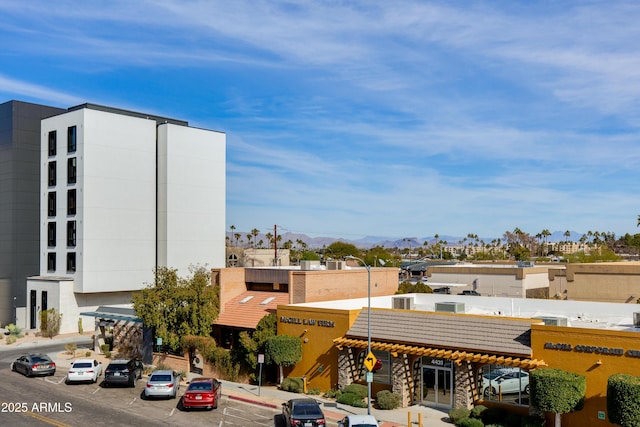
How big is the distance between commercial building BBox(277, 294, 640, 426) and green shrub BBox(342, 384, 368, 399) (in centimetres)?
111

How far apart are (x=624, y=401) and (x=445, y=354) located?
8923 mm

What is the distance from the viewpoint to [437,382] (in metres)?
31.2

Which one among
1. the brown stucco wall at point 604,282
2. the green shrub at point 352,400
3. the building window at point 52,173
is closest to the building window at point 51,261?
the building window at point 52,173

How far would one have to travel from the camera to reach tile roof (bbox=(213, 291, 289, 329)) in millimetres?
42000

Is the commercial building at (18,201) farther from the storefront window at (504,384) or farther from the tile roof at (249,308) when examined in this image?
the storefront window at (504,384)

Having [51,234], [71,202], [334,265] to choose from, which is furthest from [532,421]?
[51,234]

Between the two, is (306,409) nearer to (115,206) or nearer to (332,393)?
(332,393)

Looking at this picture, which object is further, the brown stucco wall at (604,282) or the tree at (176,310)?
the brown stucco wall at (604,282)

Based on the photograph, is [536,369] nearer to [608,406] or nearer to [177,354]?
[608,406]

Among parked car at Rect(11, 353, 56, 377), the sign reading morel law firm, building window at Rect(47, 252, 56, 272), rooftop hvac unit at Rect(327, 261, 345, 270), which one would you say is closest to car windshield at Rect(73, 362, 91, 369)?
parked car at Rect(11, 353, 56, 377)

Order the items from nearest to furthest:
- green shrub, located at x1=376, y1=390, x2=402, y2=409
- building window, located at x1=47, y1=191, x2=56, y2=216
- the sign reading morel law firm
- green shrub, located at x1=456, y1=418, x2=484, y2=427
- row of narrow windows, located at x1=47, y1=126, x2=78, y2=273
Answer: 1. green shrub, located at x1=456, y1=418, x2=484, y2=427
2. green shrub, located at x1=376, y1=390, x2=402, y2=409
3. the sign reading morel law firm
4. row of narrow windows, located at x1=47, y1=126, x2=78, y2=273
5. building window, located at x1=47, y1=191, x2=56, y2=216

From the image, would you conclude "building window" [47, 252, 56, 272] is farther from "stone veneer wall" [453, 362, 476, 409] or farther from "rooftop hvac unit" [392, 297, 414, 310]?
"stone veneer wall" [453, 362, 476, 409]

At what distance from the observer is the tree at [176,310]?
42.9 meters

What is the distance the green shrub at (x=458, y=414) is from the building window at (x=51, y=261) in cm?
5355
